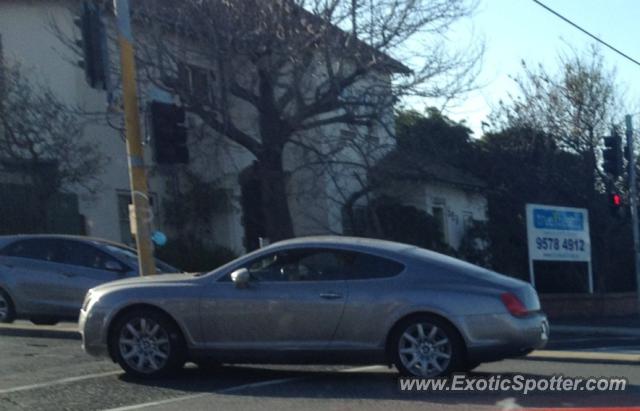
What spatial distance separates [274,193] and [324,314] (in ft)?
38.9

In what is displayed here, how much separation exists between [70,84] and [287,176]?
17.8 ft

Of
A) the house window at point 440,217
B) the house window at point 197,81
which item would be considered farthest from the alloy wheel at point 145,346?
the house window at point 440,217

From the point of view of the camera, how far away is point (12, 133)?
22.9 meters

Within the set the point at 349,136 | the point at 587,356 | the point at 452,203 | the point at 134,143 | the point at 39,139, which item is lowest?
the point at 587,356

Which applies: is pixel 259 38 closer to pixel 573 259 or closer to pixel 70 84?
pixel 70 84

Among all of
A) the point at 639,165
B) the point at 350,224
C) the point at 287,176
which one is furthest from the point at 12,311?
the point at 639,165

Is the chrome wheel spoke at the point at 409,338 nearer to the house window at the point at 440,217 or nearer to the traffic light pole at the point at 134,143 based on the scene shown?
the traffic light pole at the point at 134,143

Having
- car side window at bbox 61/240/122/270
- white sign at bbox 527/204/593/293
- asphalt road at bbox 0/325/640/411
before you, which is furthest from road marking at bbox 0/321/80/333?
white sign at bbox 527/204/593/293

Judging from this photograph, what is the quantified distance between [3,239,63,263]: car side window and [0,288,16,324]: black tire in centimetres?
67

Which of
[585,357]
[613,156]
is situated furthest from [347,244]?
[613,156]

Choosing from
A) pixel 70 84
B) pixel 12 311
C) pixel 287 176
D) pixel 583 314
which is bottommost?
pixel 583 314

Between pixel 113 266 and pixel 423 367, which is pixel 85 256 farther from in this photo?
pixel 423 367

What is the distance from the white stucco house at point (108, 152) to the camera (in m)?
24.8

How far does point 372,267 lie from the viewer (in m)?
11.5
